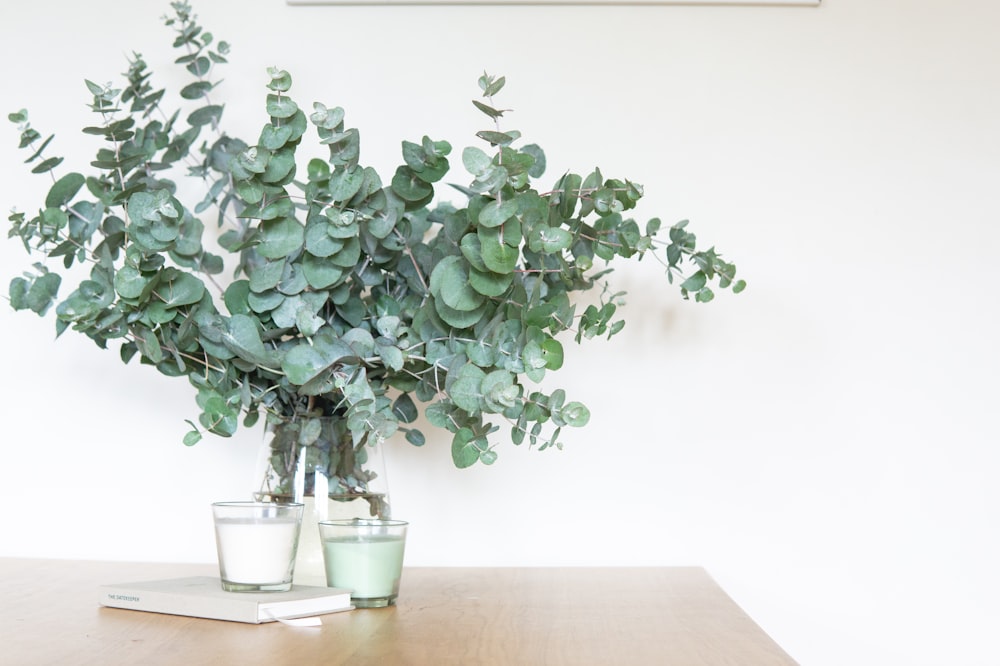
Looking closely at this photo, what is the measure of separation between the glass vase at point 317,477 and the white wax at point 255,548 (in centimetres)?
9

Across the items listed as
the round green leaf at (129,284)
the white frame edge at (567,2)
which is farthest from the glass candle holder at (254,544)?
the white frame edge at (567,2)

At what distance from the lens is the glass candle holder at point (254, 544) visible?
903mm

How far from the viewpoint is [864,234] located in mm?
1311

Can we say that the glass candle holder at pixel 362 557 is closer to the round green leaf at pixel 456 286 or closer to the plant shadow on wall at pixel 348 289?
the plant shadow on wall at pixel 348 289

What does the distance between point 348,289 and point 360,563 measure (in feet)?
0.99

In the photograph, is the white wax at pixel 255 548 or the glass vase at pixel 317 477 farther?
the glass vase at pixel 317 477

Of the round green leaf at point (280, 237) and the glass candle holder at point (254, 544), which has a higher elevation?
the round green leaf at point (280, 237)

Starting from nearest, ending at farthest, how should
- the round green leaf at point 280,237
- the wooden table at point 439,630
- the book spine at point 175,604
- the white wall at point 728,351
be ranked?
the wooden table at point 439,630 < the book spine at point 175,604 < the round green leaf at point 280,237 < the white wall at point 728,351

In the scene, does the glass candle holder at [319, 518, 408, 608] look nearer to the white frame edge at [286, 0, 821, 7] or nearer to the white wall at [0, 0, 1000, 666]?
the white wall at [0, 0, 1000, 666]

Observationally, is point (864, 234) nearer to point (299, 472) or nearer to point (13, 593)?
point (299, 472)

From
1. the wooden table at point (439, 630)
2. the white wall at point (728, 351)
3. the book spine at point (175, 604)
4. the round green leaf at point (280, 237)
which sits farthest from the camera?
the white wall at point (728, 351)

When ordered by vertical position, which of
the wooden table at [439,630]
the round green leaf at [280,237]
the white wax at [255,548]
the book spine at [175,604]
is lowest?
the wooden table at [439,630]

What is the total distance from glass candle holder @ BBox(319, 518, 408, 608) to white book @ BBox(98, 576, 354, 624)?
19mm

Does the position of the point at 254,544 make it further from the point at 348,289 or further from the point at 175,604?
the point at 348,289
